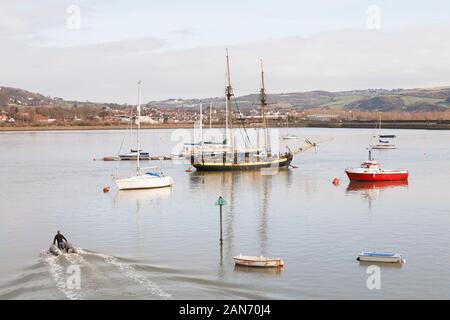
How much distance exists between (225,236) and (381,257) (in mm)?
9907

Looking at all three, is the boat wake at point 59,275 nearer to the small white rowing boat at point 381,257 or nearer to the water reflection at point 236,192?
the water reflection at point 236,192

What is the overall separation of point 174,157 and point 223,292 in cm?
7546

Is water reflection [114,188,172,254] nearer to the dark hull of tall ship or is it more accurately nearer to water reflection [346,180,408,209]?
the dark hull of tall ship

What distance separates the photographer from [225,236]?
124ft

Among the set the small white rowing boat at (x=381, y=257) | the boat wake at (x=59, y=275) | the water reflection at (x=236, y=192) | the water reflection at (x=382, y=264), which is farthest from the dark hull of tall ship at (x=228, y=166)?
the water reflection at (x=382, y=264)

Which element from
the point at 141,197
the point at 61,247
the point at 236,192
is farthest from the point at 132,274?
the point at 236,192

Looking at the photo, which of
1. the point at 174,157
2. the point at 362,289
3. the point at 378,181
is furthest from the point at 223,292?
the point at 174,157

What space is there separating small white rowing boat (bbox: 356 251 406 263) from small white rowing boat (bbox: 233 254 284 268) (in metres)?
3.93

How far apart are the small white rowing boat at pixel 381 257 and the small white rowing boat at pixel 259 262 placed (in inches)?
155

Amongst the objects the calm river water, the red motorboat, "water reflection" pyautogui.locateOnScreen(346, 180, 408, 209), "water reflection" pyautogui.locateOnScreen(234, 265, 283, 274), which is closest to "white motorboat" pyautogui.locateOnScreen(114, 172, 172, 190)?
the calm river water

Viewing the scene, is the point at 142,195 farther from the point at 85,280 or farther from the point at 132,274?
the point at 85,280

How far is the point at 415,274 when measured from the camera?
96.5ft

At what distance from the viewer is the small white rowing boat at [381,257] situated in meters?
31.0

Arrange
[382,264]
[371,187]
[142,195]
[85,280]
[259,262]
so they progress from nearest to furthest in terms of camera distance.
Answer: [85,280] < [259,262] < [382,264] < [142,195] < [371,187]
